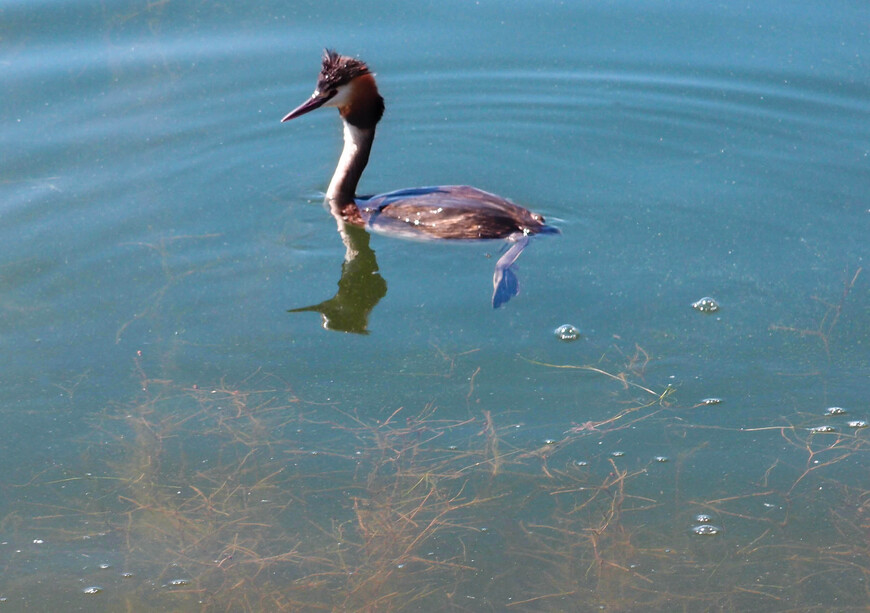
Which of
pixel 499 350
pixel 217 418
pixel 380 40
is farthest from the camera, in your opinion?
pixel 380 40

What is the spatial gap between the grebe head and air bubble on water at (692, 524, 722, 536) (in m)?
3.46

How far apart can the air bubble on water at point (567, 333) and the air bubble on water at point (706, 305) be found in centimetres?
71

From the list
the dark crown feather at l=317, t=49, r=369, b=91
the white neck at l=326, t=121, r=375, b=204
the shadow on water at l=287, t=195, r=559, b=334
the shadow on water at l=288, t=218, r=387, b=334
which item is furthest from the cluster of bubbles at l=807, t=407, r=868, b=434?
the dark crown feather at l=317, t=49, r=369, b=91

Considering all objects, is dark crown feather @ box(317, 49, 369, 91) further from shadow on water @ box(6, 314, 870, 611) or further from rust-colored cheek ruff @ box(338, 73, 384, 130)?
shadow on water @ box(6, 314, 870, 611)

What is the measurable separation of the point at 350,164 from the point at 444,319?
1.51 metres

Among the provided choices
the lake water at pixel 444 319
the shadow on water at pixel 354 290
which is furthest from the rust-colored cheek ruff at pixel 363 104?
the shadow on water at pixel 354 290

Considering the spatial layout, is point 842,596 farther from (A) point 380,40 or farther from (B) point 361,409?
(A) point 380,40

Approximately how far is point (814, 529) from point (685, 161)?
3.26 m

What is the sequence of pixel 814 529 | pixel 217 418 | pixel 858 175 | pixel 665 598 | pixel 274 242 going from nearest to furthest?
pixel 665 598, pixel 814 529, pixel 217 418, pixel 274 242, pixel 858 175

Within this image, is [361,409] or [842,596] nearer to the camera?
[842,596]

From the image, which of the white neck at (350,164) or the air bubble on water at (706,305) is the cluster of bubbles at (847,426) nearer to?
the air bubble on water at (706,305)

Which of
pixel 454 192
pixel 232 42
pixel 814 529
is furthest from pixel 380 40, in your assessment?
pixel 814 529

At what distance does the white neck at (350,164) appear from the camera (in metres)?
6.91

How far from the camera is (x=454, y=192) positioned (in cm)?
678
